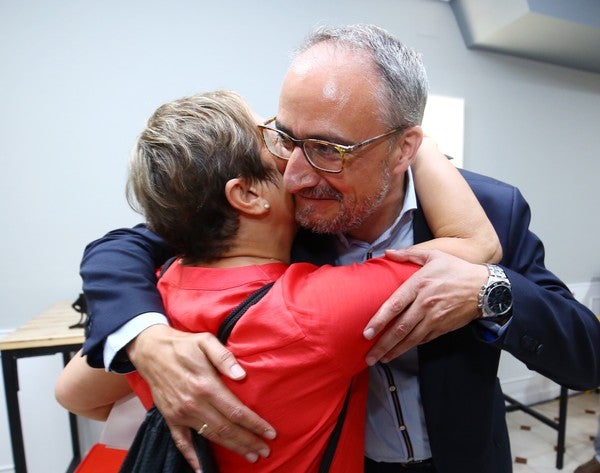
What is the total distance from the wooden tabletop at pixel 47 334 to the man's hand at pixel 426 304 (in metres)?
1.68

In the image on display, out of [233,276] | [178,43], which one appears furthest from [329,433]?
[178,43]

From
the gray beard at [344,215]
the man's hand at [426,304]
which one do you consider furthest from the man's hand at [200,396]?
the gray beard at [344,215]

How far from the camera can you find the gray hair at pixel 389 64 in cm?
87

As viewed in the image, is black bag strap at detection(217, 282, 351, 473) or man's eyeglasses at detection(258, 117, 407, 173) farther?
man's eyeglasses at detection(258, 117, 407, 173)

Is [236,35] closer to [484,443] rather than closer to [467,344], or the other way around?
[467,344]

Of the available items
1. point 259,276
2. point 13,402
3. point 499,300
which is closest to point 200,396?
point 259,276

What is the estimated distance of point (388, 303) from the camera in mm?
664

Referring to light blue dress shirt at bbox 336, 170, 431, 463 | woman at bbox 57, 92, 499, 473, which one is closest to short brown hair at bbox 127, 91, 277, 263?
woman at bbox 57, 92, 499, 473

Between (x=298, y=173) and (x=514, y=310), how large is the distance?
52 centimetres

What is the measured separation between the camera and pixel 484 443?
92cm

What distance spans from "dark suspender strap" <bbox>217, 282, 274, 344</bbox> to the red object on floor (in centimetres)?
112

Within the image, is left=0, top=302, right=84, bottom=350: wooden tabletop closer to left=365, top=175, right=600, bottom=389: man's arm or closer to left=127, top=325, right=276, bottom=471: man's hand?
left=127, top=325, right=276, bottom=471: man's hand

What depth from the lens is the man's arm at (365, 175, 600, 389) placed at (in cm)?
70

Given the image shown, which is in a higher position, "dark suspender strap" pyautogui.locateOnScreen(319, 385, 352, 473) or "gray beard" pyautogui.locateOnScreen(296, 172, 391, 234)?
"gray beard" pyautogui.locateOnScreen(296, 172, 391, 234)
